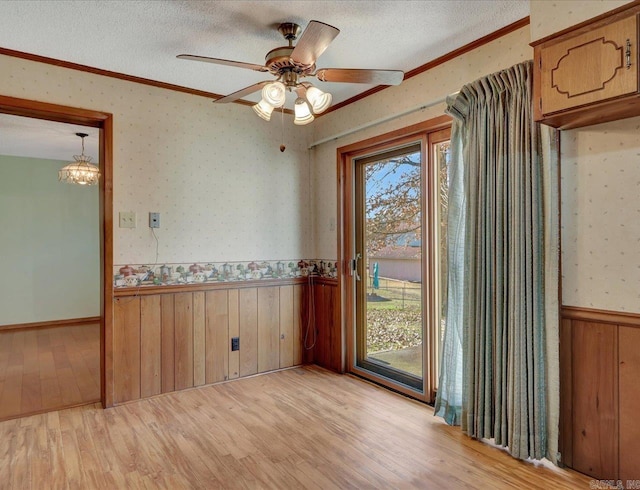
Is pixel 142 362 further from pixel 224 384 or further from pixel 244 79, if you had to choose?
pixel 244 79

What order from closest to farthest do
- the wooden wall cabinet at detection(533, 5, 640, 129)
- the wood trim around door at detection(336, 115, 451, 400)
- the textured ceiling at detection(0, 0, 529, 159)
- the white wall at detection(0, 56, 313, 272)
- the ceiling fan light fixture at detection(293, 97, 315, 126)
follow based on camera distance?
the wooden wall cabinet at detection(533, 5, 640, 129)
the textured ceiling at detection(0, 0, 529, 159)
the ceiling fan light fixture at detection(293, 97, 315, 126)
the white wall at detection(0, 56, 313, 272)
the wood trim around door at detection(336, 115, 451, 400)

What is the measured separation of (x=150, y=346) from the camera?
10.7ft

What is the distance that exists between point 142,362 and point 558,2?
348 cm

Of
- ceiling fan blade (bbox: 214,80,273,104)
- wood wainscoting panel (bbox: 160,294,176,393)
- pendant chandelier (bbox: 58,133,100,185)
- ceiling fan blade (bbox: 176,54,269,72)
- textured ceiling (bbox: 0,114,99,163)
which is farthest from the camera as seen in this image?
pendant chandelier (bbox: 58,133,100,185)

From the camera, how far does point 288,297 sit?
3963 mm

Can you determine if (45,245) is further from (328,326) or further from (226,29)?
(226,29)

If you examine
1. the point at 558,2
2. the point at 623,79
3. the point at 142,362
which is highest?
the point at 558,2

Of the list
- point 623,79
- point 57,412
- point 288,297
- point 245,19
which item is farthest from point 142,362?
point 623,79

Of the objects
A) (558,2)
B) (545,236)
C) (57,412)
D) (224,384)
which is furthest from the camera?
(224,384)

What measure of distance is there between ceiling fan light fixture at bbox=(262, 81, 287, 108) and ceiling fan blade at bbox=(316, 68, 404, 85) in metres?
0.22

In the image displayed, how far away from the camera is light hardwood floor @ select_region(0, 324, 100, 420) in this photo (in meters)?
3.16

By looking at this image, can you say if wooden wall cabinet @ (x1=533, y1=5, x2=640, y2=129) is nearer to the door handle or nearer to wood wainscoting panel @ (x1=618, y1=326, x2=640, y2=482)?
wood wainscoting panel @ (x1=618, y1=326, x2=640, y2=482)

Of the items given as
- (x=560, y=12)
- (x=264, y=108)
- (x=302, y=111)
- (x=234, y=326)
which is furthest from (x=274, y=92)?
(x=234, y=326)

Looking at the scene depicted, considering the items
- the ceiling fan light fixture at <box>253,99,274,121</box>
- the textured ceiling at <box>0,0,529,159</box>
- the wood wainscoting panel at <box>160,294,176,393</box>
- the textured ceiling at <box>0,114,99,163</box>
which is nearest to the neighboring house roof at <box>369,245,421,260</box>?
the textured ceiling at <box>0,0,529,159</box>
